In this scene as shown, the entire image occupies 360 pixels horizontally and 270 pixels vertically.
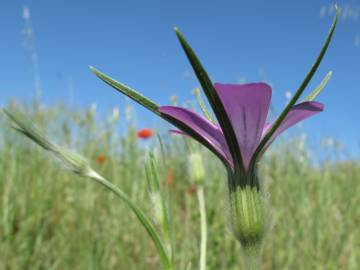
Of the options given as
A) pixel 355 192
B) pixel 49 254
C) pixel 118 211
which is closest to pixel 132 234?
pixel 118 211

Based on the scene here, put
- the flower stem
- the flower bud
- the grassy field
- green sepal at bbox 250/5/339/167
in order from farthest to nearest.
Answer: the grassy field < the flower stem < the flower bud < green sepal at bbox 250/5/339/167

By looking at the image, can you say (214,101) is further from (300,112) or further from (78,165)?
(78,165)

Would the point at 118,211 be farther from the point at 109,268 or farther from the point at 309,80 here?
the point at 309,80

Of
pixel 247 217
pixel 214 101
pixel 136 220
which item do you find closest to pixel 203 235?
pixel 247 217

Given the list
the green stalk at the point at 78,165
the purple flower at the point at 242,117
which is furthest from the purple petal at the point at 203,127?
the green stalk at the point at 78,165

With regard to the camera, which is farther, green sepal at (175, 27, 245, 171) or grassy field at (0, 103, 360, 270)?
grassy field at (0, 103, 360, 270)

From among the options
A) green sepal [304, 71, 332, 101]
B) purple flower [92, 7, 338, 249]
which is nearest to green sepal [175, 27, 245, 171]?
purple flower [92, 7, 338, 249]

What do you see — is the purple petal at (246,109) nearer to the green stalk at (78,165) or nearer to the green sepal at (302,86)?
the green sepal at (302,86)

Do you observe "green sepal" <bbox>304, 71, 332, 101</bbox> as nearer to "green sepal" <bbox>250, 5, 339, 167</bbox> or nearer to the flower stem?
"green sepal" <bbox>250, 5, 339, 167</bbox>
